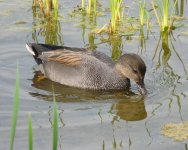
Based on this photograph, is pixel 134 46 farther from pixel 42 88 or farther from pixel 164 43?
pixel 42 88

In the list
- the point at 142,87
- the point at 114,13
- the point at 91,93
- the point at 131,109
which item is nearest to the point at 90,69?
the point at 91,93

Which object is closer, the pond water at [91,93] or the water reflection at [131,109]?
the pond water at [91,93]

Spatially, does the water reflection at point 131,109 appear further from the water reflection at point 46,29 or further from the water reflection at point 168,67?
the water reflection at point 46,29

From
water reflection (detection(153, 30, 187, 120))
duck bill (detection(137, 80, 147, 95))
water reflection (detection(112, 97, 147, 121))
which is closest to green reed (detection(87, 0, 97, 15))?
water reflection (detection(153, 30, 187, 120))

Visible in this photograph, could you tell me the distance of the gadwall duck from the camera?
8609 millimetres

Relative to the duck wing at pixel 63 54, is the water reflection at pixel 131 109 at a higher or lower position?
lower

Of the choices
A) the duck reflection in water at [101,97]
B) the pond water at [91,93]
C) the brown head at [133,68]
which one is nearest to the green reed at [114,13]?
the pond water at [91,93]

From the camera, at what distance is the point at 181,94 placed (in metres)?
8.04

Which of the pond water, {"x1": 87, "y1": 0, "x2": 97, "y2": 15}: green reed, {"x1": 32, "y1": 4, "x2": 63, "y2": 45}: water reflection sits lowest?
the pond water

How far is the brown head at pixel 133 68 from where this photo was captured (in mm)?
8406

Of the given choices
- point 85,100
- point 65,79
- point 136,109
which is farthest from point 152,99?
point 65,79

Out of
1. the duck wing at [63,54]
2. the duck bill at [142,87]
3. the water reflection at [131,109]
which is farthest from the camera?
the duck wing at [63,54]

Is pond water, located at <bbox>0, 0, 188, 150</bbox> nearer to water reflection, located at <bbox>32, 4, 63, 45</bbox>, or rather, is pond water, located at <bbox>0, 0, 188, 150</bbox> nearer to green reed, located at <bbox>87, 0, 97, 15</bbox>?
water reflection, located at <bbox>32, 4, 63, 45</bbox>

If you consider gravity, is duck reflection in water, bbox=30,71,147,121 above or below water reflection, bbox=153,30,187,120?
below
